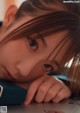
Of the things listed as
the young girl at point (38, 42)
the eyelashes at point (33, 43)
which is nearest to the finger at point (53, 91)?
the young girl at point (38, 42)

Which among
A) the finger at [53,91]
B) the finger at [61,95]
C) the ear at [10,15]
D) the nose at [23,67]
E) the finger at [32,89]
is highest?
the ear at [10,15]

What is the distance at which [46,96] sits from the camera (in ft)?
2.03

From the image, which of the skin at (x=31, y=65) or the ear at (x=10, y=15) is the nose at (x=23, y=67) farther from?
the ear at (x=10, y=15)

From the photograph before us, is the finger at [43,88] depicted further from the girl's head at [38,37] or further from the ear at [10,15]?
the ear at [10,15]

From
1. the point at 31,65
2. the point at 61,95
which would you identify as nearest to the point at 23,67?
the point at 31,65

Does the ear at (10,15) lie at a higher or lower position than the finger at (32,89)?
higher

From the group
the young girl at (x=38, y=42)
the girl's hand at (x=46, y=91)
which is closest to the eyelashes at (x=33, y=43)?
the young girl at (x=38, y=42)

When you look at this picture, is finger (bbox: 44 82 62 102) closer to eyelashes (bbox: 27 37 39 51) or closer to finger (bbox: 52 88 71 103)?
finger (bbox: 52 88 71 103)

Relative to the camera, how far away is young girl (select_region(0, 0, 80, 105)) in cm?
59

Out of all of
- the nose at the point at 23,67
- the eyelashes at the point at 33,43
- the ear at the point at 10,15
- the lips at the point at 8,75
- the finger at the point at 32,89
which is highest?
the ear at the point at 10,15

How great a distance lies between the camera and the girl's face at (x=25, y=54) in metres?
0.59

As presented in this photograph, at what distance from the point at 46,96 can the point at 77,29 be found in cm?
19

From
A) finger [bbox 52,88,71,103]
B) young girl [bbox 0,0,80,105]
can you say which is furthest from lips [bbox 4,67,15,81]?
finger [bbox 52,88,71,103]

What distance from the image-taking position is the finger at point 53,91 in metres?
0.62
